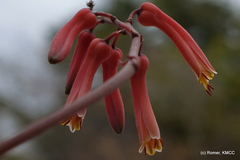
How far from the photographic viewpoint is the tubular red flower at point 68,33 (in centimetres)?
104

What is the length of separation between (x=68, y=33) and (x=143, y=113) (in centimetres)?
32

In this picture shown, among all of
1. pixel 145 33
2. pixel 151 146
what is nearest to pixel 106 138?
pixel 145 33

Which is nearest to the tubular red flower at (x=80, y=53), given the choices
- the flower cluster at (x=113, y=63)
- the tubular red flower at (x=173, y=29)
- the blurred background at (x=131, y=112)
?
the flower cluster at (x=113, y=63)

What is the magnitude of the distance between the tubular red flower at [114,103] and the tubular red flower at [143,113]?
48 mm

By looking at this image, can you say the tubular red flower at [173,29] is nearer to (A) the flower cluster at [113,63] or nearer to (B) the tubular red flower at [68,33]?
(A) the flower cluster at [113,63]

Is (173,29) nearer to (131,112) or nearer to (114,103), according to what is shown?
(114,103)

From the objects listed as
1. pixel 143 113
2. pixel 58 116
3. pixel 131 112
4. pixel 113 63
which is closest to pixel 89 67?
pixel 113 63

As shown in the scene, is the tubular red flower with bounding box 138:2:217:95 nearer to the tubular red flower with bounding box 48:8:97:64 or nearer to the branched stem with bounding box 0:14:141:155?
the tubular red flower with bounding box 48:8:97:64

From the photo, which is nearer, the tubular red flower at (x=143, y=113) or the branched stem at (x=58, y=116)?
the branched stem at (x=58, y=116)

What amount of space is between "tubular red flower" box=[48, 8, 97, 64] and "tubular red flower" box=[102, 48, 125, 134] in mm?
120

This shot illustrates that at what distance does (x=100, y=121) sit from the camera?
24.2 ft

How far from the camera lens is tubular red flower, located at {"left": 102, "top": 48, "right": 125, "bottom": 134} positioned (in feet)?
3.64

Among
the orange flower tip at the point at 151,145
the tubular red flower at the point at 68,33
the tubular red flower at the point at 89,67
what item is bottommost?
the orange flower tip at the point at 151,145

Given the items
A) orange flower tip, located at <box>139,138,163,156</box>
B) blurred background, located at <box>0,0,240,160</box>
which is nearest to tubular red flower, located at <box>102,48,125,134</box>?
orange flower tip, located at <box>139,138,163,156</box>
